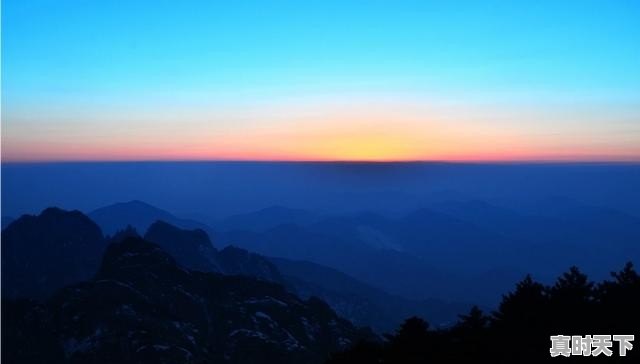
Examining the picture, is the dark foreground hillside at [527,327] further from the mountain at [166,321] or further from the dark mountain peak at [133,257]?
the dark mountain peak at [133,257]

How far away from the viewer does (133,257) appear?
171875 mm

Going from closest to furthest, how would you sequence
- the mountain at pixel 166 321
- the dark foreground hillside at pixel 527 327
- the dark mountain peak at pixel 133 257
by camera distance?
the dark foreground hillside at pixel 527 327 → the mountain at pixel 166 321 → the dark mountain peak at pixel 133 257

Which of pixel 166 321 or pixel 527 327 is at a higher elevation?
pixel 527 327

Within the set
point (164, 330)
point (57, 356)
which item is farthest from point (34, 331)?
point (164, 330)

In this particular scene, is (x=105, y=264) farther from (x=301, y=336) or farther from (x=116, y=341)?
(x=301, y=336)

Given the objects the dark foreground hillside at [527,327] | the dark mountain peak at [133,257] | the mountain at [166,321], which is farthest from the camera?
the dark mountain peak at [133,257]

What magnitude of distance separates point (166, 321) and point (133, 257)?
39.3 meters

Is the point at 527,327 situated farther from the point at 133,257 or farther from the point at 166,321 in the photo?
the point at 133,257

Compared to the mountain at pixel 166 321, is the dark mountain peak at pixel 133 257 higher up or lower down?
higher up

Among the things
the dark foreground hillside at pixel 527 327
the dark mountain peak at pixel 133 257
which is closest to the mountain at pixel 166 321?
the dark mountain peak at pixel 133 257

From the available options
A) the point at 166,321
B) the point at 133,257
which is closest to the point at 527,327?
the point at 166,321

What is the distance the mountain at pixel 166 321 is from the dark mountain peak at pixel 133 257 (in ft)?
1.14

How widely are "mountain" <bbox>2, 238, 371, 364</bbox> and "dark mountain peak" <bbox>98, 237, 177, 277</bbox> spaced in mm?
347

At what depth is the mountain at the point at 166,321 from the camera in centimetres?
12606
